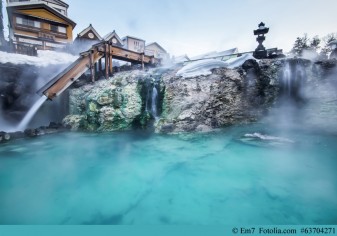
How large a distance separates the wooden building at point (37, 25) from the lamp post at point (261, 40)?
46.1 ft

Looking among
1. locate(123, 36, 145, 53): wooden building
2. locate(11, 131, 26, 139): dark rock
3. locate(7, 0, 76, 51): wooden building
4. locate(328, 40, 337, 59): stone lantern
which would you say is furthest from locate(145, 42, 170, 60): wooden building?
locate(11, 131, 26, 139): dark rock

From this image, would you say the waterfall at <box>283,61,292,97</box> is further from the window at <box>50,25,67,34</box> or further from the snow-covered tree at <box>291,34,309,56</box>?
the window at <box>50,25,67,34</box>

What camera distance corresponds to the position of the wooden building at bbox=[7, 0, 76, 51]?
13406 millimetres

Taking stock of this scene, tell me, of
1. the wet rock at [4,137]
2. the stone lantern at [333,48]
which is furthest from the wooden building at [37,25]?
the stone lantern at [333,48]

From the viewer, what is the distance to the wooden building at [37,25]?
528 inches

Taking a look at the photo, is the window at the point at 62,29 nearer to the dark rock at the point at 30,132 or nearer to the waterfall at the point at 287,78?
the dark rock at the point at 30,132

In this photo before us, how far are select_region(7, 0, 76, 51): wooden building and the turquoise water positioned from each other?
40.2 feet

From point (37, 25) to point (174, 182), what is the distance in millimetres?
17132

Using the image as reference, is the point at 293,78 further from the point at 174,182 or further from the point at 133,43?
the point at 133,43

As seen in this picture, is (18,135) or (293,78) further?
(293,78)

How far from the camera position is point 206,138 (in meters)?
5.67

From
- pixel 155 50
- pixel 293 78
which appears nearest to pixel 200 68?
pixel 293 78

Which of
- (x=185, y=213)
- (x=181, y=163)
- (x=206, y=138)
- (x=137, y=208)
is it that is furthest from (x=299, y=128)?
(x=137, y=208)

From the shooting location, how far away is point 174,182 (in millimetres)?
3332
